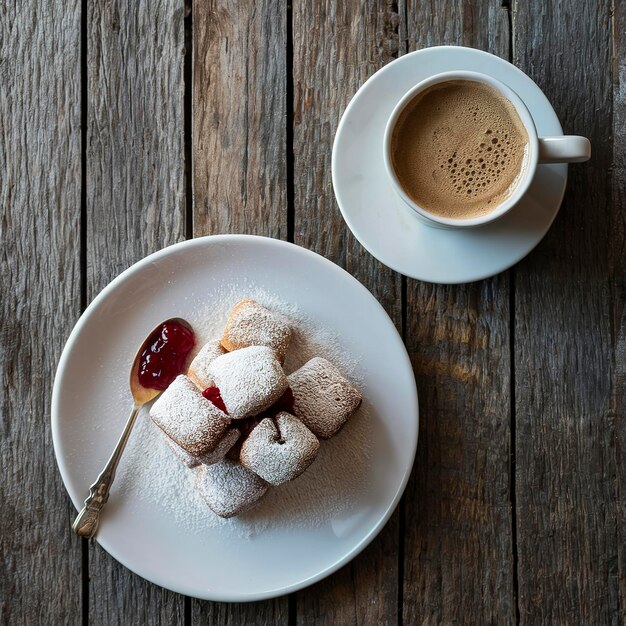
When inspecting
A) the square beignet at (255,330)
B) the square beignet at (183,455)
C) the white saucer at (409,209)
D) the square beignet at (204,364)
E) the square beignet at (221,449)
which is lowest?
the square beignet at (183,455)

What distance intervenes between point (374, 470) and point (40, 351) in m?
0.69

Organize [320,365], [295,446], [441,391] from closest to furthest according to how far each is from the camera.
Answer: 1. [295,446]
2. [320,365]
3. [441,391]

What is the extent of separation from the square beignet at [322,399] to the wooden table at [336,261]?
0.21 metres

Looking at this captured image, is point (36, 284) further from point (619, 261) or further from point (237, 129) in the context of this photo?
point (619, 261)

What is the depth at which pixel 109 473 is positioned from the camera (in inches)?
48.9

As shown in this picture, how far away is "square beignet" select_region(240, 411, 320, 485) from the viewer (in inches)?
43.4

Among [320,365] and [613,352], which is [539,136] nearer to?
[613,352]

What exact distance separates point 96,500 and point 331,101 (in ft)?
2.88

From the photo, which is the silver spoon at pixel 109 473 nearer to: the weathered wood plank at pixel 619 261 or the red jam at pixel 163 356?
the red jam at pixel 163 356

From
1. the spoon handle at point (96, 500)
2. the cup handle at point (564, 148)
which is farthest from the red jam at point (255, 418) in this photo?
the cup handle at point (564, 148)

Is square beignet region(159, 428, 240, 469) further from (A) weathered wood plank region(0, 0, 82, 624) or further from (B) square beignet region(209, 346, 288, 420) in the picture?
(A) weathered wood plank region(0, 0, 82, 624)

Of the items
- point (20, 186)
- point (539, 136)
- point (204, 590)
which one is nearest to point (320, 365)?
point (204, 590)

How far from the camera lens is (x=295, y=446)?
111 centimetres

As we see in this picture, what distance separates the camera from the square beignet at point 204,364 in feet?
3.92
